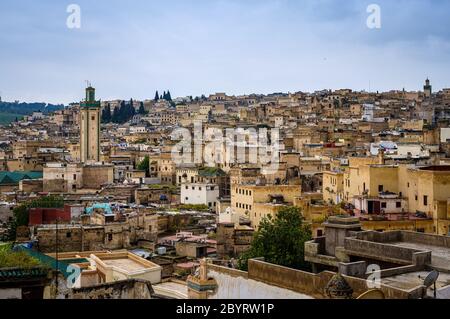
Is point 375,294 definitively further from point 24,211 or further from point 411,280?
point 24,211

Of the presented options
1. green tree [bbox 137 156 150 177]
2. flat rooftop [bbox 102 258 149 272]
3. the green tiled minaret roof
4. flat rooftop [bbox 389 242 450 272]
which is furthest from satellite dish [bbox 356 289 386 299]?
the green tiled minaret roof

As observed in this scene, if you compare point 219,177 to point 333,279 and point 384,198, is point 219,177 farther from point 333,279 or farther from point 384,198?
point 333,279

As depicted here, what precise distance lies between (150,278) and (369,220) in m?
5.73

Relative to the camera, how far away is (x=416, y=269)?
27.4 feet

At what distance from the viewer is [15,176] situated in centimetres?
4288

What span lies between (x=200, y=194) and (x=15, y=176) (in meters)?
14.2

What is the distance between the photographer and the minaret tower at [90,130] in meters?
48.0

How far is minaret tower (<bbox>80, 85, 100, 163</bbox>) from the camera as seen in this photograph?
4803 cm

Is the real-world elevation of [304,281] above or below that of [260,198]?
below

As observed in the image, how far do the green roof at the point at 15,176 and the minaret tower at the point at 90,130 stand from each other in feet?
15.6

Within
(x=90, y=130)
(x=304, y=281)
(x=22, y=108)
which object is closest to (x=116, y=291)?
(x=304, y=281)

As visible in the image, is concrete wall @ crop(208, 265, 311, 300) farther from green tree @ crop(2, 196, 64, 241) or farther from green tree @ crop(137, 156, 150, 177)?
green tree @ crop(137, 156, 150, 177)

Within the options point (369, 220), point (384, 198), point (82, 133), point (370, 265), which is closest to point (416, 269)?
point (370, 265)

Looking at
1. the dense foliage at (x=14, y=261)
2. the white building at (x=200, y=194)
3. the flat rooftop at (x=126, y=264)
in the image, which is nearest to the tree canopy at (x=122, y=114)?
the white building at (x=200, y=194)
